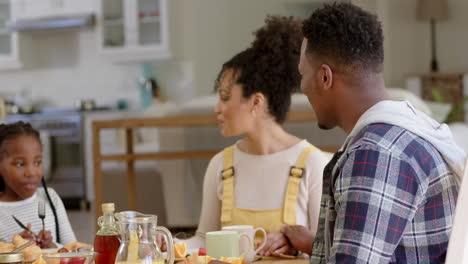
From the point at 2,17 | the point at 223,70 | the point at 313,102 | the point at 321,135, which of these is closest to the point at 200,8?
the point at 2,17

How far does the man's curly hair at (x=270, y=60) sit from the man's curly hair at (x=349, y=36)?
808mm

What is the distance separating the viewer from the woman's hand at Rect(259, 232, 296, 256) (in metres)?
1.48

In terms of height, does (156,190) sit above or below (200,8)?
below

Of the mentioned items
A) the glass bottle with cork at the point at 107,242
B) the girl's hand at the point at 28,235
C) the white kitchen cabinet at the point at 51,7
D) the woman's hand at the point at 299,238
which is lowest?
the girl's hand at the point at 28,235

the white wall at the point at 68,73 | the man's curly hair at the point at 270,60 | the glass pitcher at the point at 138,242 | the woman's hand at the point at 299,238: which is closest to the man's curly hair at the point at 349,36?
the glass pitcher at the point at 138,242

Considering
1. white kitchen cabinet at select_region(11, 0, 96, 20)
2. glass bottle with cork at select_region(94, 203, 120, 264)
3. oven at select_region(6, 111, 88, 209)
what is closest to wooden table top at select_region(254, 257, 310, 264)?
glass bottle with cork at select_region(94, 203, 120, 264)

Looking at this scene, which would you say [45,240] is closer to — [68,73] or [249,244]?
[249,244]

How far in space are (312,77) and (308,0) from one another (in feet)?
23.1

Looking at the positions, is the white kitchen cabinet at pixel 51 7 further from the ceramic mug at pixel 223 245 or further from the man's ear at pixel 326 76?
the man's ear at pixel 326 76

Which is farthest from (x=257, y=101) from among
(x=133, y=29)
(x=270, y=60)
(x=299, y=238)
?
(x=133, y=29)

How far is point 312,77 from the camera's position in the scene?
119 centimetres

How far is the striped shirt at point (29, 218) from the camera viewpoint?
180 centimetres

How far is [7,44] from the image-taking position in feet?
25.1

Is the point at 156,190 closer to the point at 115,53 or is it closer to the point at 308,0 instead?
the point at 115,53
